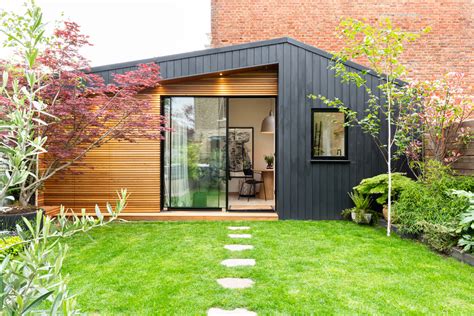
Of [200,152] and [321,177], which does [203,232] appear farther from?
[321,177]

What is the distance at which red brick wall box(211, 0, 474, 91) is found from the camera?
9.62m

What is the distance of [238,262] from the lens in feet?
12.0

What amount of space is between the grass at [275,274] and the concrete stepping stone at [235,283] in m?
0.07

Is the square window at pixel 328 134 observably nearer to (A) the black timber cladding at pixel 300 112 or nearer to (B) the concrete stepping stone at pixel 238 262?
(A) the black timber cladding at pixel 300 112

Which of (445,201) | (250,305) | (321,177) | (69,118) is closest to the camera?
(250,305)

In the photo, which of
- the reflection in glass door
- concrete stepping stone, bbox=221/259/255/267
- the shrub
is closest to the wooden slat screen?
the reflection in glass door

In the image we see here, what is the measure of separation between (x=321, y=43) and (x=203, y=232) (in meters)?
6.97

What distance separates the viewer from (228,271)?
3.34m

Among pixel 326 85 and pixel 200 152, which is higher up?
pixel 326 85

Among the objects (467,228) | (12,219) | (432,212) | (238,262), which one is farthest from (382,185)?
(12,219)

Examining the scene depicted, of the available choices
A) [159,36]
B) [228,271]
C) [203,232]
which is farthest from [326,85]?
[159,36]

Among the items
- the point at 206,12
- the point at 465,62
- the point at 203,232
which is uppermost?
the point at 206,12

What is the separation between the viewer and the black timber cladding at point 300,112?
6.16 metres

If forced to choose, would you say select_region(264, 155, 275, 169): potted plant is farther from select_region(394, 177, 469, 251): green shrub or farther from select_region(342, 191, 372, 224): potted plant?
select_region(394, 177, 469, 251): green shrub
